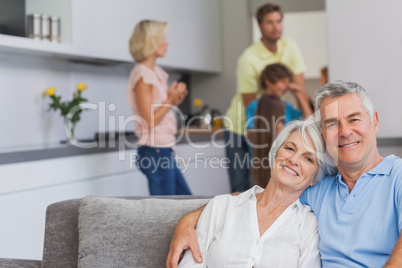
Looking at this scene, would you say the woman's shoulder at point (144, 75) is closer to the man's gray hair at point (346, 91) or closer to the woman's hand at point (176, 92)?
the woman's hand at point (176, 92)

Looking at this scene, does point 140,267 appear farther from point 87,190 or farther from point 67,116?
point 67,116

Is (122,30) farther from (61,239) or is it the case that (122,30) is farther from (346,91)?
(346,91)

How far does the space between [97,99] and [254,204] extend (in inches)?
136

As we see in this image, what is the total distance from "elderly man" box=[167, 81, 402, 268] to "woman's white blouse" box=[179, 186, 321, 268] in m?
0.03

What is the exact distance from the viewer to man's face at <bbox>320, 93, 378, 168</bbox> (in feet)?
5.95

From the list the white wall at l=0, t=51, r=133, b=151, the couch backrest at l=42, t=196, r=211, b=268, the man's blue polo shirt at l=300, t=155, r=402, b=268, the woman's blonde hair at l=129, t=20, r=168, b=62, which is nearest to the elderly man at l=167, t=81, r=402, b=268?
the man's blue polo shirt at l=300, t=155, r=402, b=268

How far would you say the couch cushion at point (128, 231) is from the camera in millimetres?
1946

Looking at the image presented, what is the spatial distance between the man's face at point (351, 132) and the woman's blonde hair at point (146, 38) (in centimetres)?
178

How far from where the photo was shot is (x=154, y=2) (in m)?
5.37

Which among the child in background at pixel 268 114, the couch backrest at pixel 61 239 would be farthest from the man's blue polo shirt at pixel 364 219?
the child in background at pixel 268 114

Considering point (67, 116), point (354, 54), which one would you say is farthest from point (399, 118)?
point (67, 116)

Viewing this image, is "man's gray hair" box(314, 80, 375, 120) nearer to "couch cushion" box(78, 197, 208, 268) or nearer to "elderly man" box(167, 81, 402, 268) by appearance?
"elderly man" box(167, 81, 402, 268)

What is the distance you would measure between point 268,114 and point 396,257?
200 centimetres

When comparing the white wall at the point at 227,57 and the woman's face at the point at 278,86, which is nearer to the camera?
the woman's face at the point at 278,86
